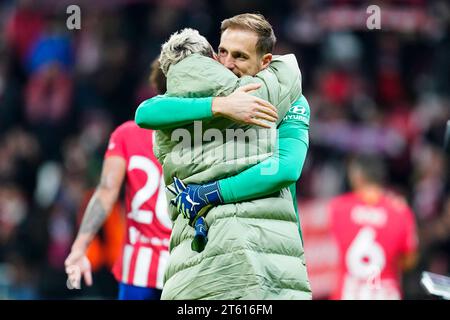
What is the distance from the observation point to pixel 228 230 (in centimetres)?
411

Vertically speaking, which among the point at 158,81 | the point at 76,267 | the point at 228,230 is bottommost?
the point at 76,267

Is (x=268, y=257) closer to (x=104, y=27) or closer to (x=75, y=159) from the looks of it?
(x=75, y=159)

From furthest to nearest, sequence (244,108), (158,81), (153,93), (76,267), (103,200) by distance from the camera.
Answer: (153,93) < (103,200) < (158,81) < (76,267) < (244,108)

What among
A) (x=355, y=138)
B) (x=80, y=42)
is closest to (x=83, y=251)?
(x=355, y=138)

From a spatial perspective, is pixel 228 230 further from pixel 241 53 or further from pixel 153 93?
pixel 153 93

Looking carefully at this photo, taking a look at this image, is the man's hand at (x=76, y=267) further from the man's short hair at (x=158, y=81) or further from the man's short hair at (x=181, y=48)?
the man's short hair at (x=181, y=48)

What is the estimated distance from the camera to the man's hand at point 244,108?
4.09 m

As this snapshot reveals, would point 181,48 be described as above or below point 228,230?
above

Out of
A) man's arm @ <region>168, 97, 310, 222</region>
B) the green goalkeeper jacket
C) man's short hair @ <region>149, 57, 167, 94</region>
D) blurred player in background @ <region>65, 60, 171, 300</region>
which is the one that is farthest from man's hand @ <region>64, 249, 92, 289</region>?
man's arm @ <region>168, 97, 310, 222</region>

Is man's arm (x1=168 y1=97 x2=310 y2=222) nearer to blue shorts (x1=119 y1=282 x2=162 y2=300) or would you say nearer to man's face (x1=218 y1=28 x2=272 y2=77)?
man's face (x1=218 y1=28 x2=272 y2=77)

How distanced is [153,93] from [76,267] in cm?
585

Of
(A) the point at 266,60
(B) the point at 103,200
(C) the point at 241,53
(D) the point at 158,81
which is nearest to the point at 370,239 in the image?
(B) the point at 103,200

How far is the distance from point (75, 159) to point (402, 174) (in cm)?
328
